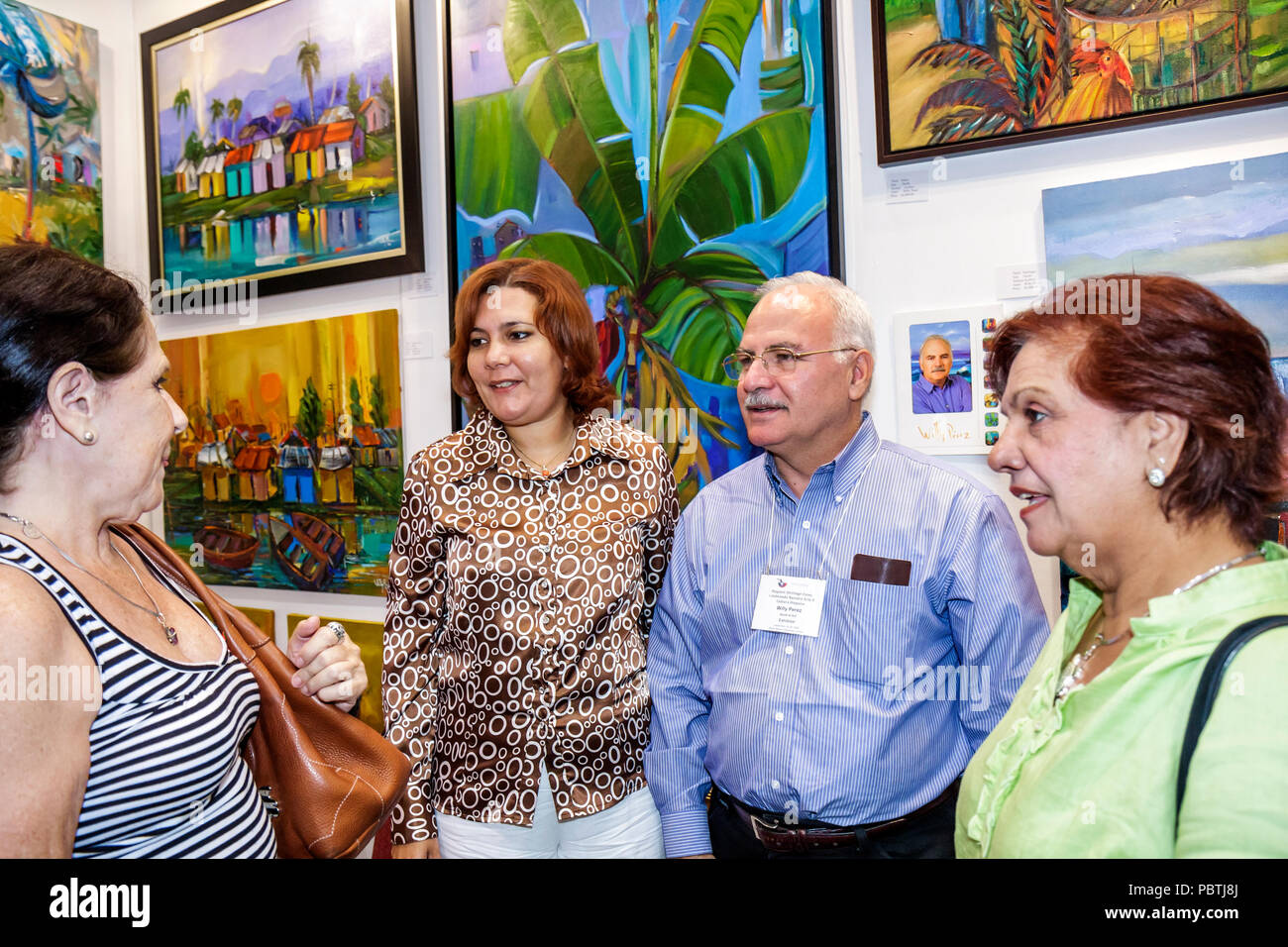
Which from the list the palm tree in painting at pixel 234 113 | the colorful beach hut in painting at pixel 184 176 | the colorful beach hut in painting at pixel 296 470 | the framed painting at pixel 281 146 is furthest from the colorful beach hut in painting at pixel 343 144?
the colorful beach hut in painting at pixel 296 470

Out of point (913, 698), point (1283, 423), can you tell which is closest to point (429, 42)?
point (913, 698)

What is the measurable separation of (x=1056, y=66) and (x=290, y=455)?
10.5ft

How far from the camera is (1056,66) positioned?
2.29 m

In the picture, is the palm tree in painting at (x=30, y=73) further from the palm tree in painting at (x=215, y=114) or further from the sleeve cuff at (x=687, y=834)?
the sleeve cuff at (x=687, y=834)

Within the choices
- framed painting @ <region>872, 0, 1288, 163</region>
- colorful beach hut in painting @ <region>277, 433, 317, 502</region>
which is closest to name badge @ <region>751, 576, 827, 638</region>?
framed painting @ <region>872, 0, 1288, 163</region>

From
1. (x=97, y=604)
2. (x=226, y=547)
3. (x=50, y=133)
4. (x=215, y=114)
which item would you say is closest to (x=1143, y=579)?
(x=97, y=604)

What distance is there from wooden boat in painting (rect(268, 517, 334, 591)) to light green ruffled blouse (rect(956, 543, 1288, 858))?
9.95ft

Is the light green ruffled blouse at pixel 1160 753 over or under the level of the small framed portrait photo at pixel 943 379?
under

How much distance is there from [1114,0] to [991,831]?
6.89ft

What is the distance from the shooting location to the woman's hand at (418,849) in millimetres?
2215

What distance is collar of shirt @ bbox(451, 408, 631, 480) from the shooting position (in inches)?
92.1

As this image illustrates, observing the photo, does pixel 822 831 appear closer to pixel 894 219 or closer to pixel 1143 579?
pixel 1143 579

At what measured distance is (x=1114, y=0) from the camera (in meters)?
2.22

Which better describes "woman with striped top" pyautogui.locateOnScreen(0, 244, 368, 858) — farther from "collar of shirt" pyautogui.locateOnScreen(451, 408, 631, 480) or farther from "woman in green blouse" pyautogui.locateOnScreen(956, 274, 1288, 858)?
"woman in green blouse" pyautogui.locateOnScreen(956, 274, 1288, 858)
